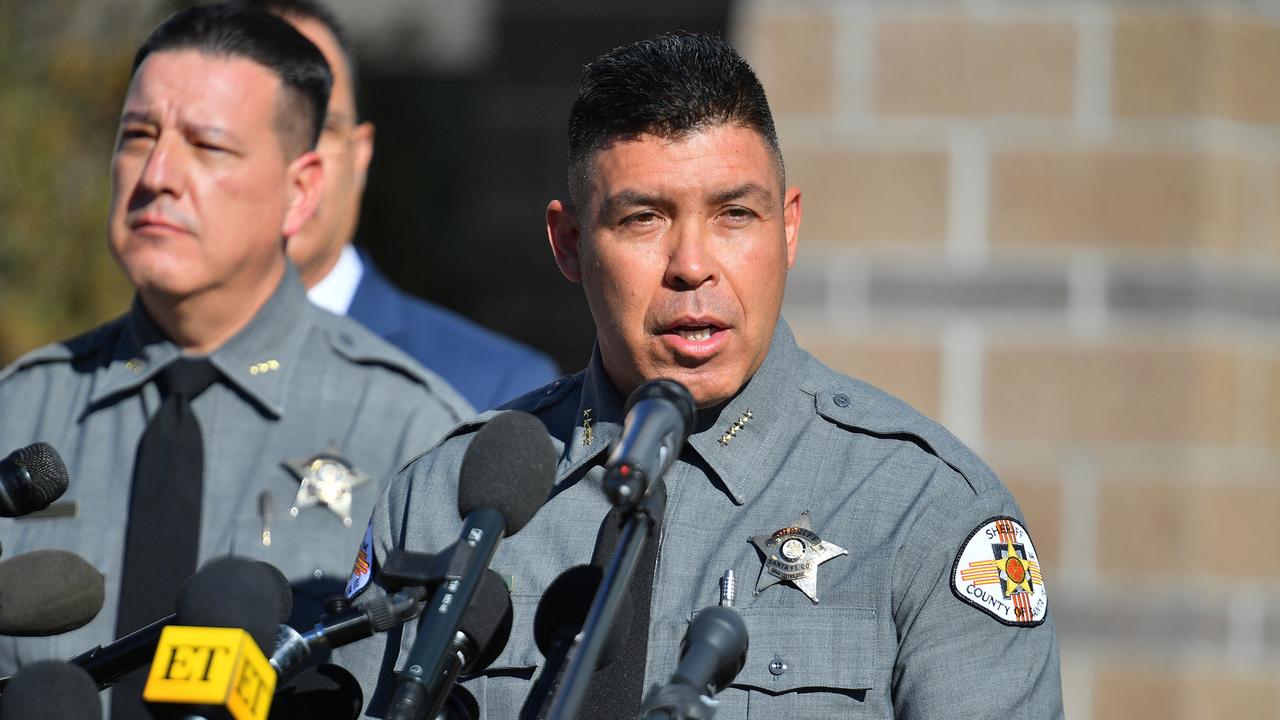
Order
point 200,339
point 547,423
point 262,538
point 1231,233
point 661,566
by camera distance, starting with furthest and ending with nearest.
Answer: point 1231,233, point 200,339, point 262,538, point 547,423, point 661,566

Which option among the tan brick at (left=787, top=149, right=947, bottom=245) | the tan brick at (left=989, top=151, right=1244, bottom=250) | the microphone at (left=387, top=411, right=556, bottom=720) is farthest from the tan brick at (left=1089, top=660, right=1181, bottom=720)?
the microphone at (left=387, top=411, right=556, bottom=720)

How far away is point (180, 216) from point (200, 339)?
1.07ft

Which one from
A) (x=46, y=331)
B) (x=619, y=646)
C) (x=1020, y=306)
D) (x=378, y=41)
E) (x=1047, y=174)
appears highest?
(x=378, y=41)

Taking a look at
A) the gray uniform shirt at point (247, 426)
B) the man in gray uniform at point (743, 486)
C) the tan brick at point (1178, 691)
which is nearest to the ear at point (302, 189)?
the gray uniform shirt at point (247, 426)

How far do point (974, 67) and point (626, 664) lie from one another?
337 centimetres

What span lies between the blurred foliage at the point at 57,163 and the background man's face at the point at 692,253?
3.27m

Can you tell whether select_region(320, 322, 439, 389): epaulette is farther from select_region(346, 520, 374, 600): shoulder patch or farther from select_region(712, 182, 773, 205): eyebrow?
select_region(712, 182, 773, 205): eyebrow

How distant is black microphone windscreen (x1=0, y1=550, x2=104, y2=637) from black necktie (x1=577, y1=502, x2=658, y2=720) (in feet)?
2.38

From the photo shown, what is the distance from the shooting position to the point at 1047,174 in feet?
17.8

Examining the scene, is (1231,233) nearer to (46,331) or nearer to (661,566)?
(661,566)

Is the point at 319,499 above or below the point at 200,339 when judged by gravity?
below

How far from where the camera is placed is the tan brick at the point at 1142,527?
5.29 metres

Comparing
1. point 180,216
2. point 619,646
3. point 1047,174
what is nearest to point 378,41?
point 1047,174

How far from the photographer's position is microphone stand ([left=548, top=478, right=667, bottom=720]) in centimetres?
193
